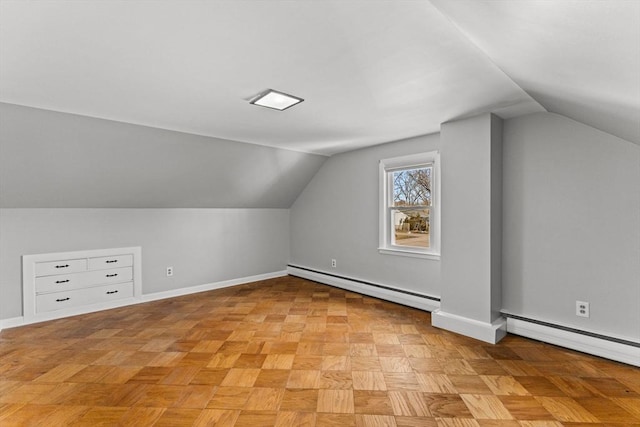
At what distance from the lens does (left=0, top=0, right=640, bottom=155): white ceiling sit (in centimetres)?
125

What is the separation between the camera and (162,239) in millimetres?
4285

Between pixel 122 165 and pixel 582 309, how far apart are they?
459cm

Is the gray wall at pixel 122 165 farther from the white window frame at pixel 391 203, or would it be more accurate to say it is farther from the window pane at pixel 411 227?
the window pane at pixel 411 227

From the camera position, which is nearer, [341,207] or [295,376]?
[295,376]

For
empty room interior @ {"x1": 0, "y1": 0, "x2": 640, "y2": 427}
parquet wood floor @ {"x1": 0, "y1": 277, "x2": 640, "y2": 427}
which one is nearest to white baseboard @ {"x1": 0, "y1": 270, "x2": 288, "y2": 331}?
empty room interior @ {"x1": 0, "y1": 0, "x2": 640, "y2": 427}

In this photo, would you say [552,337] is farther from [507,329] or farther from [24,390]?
[24,390]

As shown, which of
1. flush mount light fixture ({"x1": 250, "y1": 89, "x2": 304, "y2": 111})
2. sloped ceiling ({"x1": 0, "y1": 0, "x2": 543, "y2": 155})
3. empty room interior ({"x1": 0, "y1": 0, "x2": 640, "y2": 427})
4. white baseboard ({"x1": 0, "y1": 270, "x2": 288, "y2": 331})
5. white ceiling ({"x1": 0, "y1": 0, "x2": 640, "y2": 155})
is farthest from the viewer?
white baseboard ({"x1": 0, "y1": 270, "x2": 288, "y2": 331})

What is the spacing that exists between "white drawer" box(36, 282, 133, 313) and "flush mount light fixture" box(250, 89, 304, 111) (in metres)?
3.05

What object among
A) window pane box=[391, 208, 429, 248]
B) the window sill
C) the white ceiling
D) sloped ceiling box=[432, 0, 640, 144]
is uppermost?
the white ceiling

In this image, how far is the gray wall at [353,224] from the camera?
12.4ft

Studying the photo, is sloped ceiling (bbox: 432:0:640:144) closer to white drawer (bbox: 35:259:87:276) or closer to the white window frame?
the white window frame

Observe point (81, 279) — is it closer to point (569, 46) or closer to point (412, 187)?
point (412, 187)

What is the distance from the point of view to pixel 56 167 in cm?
307

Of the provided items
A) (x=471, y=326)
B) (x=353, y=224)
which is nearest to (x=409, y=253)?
(x=353, y=224)
